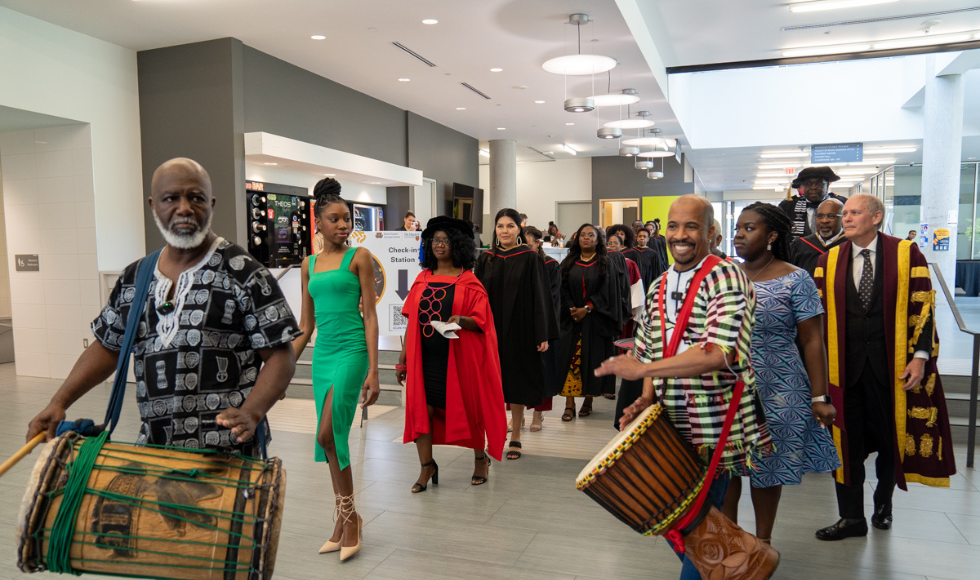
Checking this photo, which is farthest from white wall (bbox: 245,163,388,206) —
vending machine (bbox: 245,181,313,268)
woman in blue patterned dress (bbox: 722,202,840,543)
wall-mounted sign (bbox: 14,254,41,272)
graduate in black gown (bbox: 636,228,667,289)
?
woman in blue patterned dress (bbox: 722,202,840,543)

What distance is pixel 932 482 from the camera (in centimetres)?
319

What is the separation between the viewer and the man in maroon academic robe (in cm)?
312

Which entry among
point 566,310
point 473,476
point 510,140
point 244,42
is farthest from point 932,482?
point 510,140

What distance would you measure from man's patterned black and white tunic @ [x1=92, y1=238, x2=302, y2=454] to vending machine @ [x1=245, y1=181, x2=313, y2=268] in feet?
25.5

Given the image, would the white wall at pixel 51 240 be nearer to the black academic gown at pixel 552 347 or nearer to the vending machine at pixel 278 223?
the vending machine at pixel 278 223

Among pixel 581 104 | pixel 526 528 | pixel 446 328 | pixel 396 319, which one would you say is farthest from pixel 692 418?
pixel 581 104

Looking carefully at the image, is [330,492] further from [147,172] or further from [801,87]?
[801,87]

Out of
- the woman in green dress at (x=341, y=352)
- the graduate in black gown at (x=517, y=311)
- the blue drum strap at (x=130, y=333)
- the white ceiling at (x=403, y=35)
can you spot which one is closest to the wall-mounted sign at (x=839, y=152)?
the white ceiling at (x=403, y=35)

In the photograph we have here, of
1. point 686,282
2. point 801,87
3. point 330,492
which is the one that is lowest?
point 330,492

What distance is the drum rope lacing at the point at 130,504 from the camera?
1.53m

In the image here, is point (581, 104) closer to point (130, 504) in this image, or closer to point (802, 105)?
point (130, 504)

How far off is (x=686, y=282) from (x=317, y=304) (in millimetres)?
1813

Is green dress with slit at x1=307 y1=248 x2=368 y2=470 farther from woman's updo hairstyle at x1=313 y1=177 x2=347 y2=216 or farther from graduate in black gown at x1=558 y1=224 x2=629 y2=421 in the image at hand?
graduate in black gown at x1=558 y1=224 x2=629 y2=421

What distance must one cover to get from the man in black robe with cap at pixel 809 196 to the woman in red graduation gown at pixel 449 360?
2.34 metres
